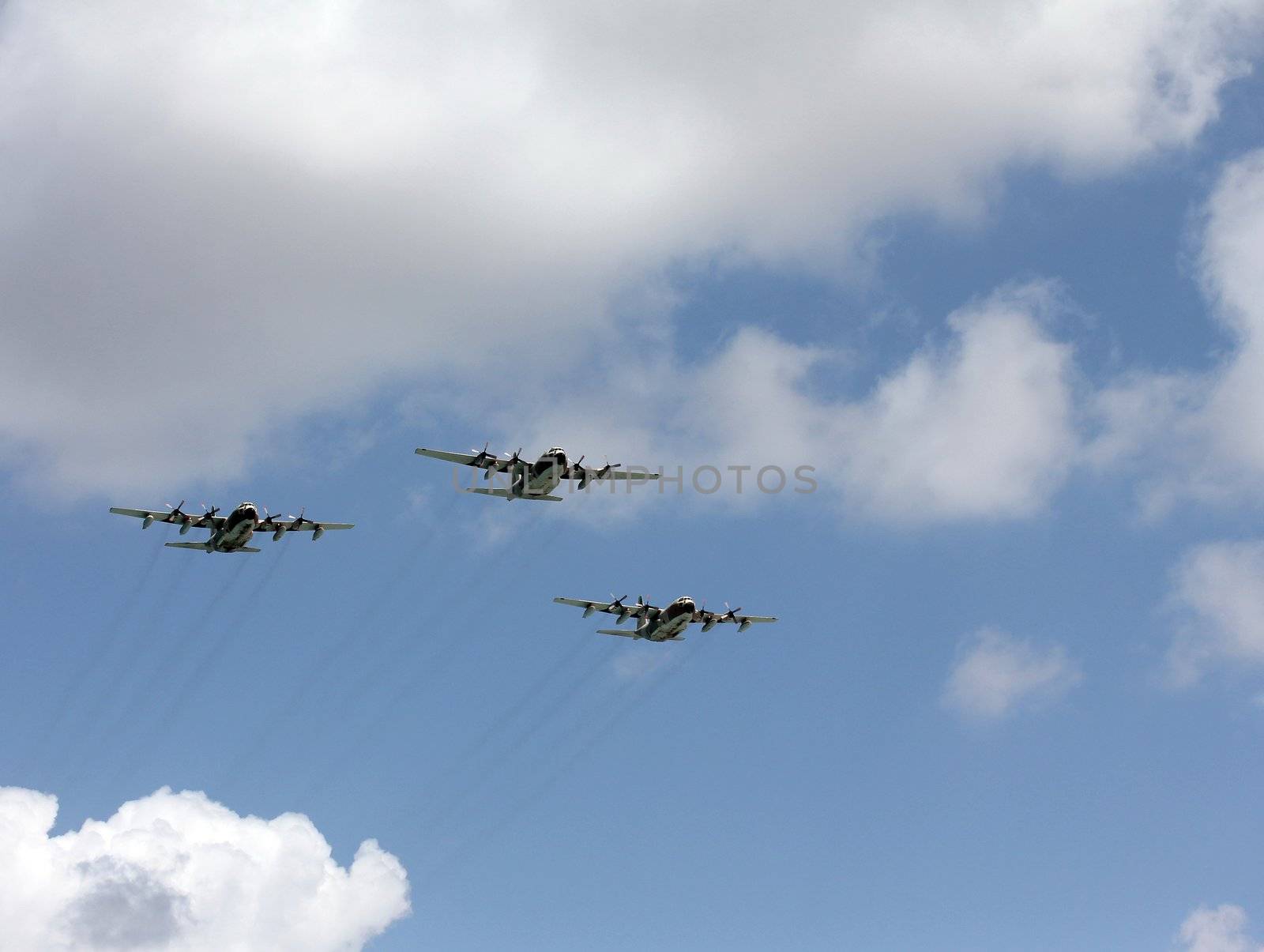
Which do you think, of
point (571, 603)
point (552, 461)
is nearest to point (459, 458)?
point (552, 461)

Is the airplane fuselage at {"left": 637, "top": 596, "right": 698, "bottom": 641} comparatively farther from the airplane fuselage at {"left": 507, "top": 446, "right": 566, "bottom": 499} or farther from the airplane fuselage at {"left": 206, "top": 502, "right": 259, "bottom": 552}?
the airplane fuselage at {"left": 206, "top": 502, "right": 259, "bottom": 552}

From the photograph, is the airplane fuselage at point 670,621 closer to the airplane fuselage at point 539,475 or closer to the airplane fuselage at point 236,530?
the airplane fuselage at point 539,475

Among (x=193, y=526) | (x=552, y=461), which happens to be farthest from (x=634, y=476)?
(x=193, y=526)

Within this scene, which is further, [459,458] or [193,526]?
[193,526]

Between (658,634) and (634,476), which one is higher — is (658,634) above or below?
below

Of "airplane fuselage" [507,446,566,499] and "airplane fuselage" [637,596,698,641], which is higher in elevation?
"airplane fuselage" [507,446,566,499]

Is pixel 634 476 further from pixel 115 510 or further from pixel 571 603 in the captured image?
pixel 115 510

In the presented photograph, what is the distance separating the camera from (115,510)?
19600 centimetres

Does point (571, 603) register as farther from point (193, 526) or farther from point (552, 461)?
point (193, 526)

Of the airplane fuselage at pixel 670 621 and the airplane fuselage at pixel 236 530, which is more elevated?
the airplane fuselage at pixel 236 530

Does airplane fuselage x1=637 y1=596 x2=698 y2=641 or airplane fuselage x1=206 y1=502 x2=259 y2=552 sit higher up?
airplane fuselage x1=206 y1=502 x2=259 y2=552

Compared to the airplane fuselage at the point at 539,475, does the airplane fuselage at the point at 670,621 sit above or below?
below

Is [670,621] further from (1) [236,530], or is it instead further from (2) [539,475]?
(1) [236,530]

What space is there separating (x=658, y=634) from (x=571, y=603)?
11013 mm
